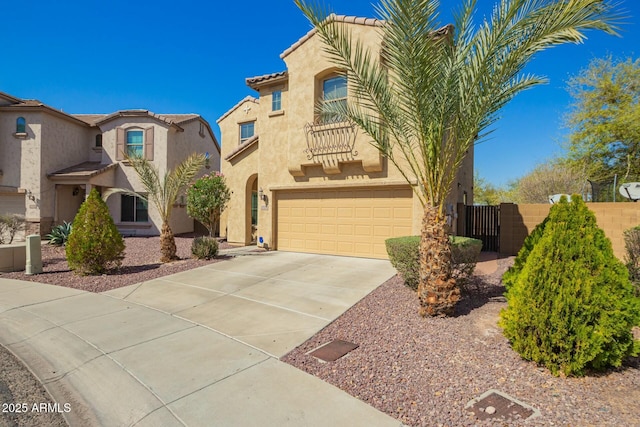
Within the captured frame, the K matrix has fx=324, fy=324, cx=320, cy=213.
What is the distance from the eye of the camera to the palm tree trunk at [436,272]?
5344 mm

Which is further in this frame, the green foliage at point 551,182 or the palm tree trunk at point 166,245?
the green foliage at point 551,182

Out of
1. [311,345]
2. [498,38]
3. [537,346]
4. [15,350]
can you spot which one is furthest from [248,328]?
[498,38]

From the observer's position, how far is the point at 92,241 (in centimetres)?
894

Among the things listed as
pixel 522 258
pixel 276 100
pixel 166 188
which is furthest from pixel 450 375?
pixel 276 100

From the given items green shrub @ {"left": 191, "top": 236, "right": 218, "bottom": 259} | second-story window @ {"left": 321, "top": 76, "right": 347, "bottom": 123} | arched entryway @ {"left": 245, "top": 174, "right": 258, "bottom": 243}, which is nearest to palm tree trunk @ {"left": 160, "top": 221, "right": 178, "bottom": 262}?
green shrub @ {"left": 191, "top": 236, "right": 218, "bottom": 259}

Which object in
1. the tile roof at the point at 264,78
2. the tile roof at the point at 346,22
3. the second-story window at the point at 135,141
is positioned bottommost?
the second-story window at the point at 135,141

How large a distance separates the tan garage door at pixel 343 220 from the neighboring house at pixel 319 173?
34mm

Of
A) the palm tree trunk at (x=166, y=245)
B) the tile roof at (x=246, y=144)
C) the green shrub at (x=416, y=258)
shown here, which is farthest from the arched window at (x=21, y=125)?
the green shrub at (x=416, y=258)

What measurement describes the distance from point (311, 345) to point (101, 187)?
63.1ft

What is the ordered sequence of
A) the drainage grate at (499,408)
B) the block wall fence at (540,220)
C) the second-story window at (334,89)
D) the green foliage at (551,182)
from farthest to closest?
the green foliage at (551,182), the second-story window at (334,89), the block wall fence at (540,220), the drainage grate at (499,408)

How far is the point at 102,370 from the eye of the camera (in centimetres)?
405

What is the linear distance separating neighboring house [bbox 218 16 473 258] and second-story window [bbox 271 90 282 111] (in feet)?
0.14

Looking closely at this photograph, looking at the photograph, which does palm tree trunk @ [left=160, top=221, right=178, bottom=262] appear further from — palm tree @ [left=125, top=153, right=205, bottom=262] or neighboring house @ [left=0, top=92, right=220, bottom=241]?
neighboring house @ [left=0, top=92, right=220, bottom=241]

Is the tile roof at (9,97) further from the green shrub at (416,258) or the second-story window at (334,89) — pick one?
the green shrub at (416,258)
